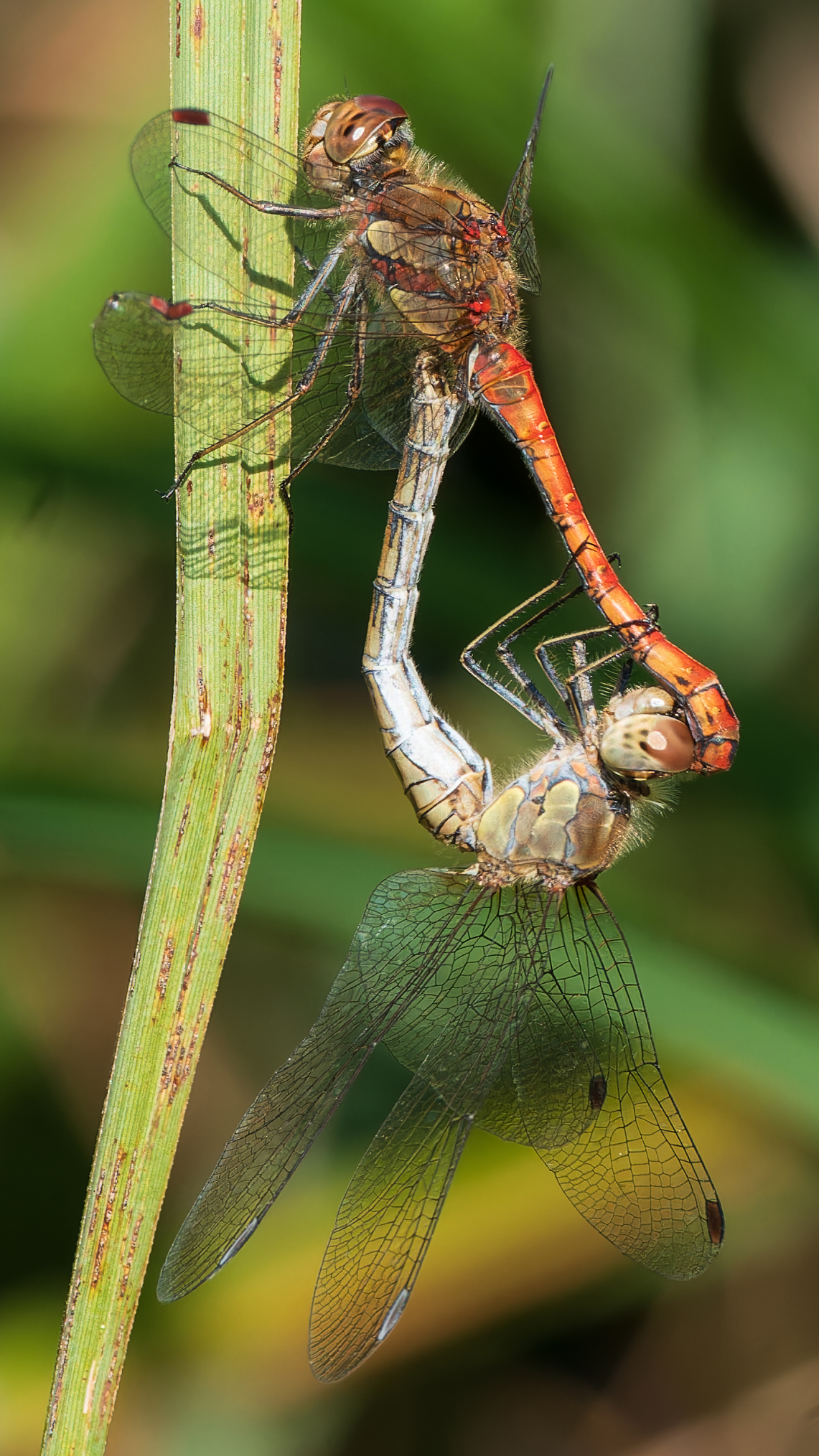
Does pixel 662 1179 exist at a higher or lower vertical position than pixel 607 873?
lower

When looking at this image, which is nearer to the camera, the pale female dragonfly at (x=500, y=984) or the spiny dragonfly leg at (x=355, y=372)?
the spiny dragonfly leg at (x=355, y=372)

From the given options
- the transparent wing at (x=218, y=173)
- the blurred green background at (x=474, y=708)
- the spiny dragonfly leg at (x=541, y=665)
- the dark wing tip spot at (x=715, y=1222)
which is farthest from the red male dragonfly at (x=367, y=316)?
the dark wing tip spot at (x=715, y=1222)

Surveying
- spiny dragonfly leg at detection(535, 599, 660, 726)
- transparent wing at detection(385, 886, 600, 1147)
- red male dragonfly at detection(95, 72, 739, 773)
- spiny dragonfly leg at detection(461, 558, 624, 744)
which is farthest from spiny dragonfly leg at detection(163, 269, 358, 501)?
transparent wing at detection(385, 886, 600, 1147)

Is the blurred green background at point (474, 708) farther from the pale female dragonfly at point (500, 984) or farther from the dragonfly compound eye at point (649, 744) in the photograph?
the dragonfly compound eye at point (649, 744)

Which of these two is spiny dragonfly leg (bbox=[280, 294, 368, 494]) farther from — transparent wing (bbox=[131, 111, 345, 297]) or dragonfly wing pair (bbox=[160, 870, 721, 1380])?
dragonfly wing pair (bbox=[160, 870, 721, 1380])

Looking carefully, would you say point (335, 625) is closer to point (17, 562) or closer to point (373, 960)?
point (17, 562)

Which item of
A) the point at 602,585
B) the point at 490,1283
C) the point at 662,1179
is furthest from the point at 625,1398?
the point at 602,585
